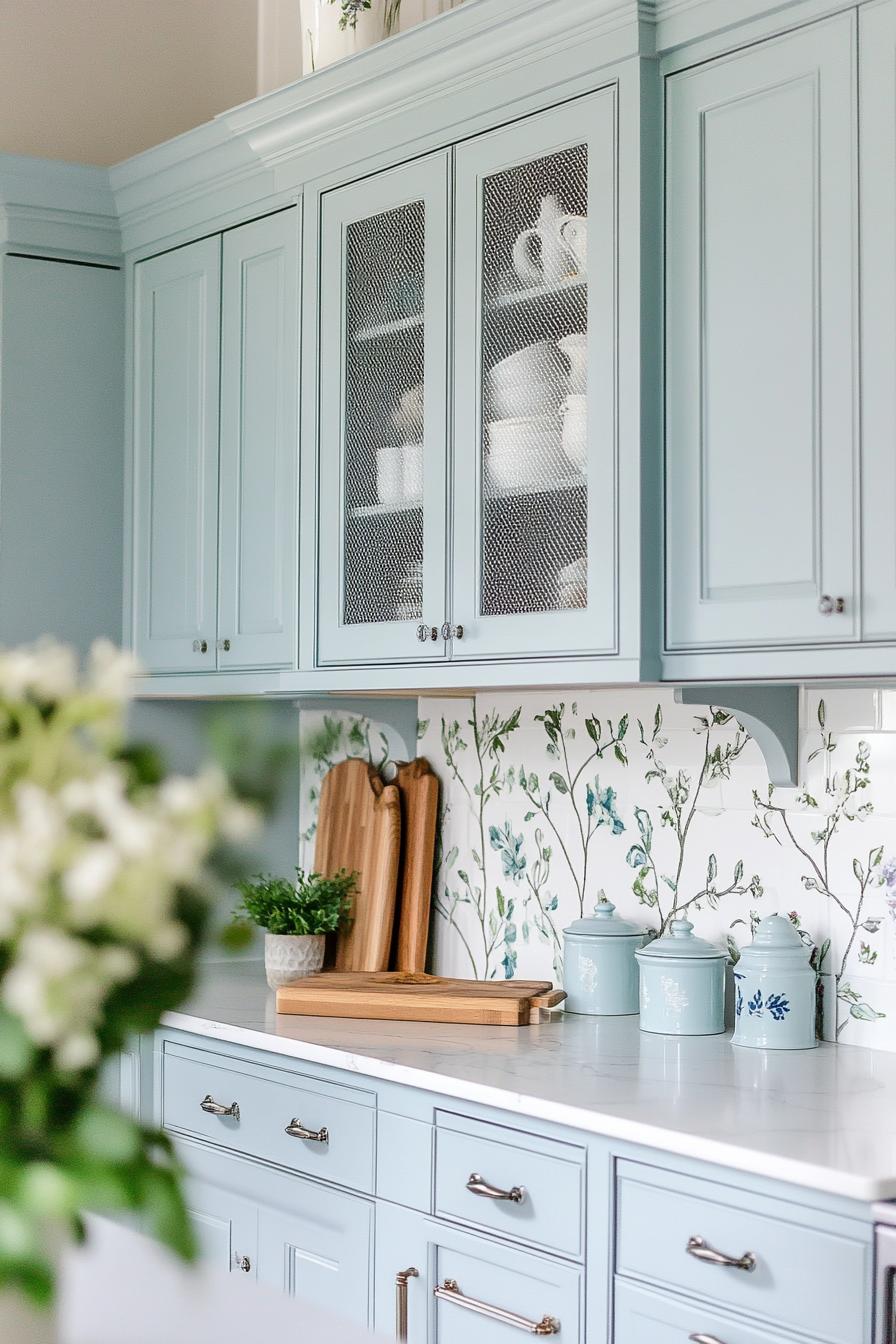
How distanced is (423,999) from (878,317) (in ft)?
4.20

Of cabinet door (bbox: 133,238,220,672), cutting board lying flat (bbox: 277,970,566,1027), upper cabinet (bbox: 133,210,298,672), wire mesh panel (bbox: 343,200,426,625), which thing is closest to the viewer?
cutting board lying flat (bbox: 277,970,566,1027)

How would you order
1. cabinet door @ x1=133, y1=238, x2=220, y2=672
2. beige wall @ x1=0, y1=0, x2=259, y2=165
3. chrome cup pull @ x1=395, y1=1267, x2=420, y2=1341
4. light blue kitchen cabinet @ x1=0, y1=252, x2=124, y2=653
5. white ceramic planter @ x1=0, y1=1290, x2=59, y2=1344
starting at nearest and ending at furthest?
white ceramic planter @ x1=0, y1=1290, x2=59, y2=1344 < chrome cup pull @ x1=395, y1=1267, x2=420, y2=1341 < cabinet door @ x1=133, y1=238, x2=220, y2=672 < light blue kitchen cabinet @ x1=0, y1=252, x2=124, y2=653 < beige wall @ x1=0, y1=0, x2=259, y2=165

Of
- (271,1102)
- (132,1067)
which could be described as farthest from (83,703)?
(132,1067)

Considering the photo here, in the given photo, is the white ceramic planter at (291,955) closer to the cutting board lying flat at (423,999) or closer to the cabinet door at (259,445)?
the cutting board lying flat at (423,999)

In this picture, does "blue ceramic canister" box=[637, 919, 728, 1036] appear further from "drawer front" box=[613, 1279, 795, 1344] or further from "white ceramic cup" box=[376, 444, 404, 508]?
"white ceramic cup" box=[376, 444, 404, 508]

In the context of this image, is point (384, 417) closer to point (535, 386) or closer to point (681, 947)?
point (535, 386)

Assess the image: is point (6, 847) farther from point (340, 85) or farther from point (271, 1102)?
point (340, 85)

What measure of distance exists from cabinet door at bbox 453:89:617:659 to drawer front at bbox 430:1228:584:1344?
0.83 meters

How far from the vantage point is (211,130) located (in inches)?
125

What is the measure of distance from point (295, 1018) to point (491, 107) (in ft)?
4.89

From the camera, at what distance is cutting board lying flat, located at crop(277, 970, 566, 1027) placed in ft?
8.51

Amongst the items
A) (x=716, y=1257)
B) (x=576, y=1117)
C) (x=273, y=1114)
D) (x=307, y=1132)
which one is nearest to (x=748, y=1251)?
(x=716, y=1257)

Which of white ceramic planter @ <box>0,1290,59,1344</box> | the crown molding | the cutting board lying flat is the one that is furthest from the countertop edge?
the crown molding

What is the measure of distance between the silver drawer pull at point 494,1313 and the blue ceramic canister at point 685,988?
51 centimetres
